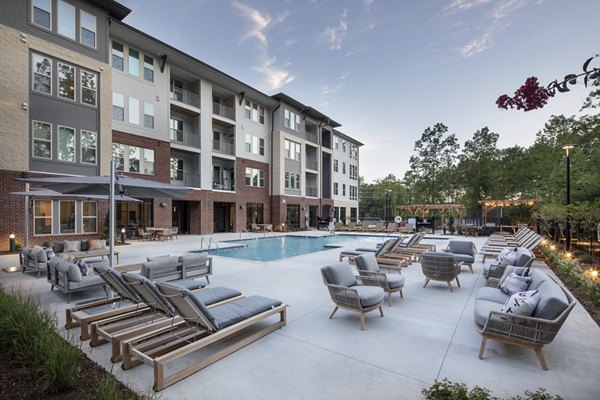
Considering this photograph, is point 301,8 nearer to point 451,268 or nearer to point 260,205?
point 451,268

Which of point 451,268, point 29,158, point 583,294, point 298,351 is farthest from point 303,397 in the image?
point 29,158

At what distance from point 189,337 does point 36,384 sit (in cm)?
145

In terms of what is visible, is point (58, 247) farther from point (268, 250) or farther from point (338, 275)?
point (338, 275)

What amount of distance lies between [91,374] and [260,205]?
888 inches

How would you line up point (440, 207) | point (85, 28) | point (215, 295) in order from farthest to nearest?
1. point (440, 207)
2. point (85, 28)
3. point (215, 295)

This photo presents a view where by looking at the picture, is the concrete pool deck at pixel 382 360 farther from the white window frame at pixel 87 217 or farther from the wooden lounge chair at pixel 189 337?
the white window frame at pixel 87 217

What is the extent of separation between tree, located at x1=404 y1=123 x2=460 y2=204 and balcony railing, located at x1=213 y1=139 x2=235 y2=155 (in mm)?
24065

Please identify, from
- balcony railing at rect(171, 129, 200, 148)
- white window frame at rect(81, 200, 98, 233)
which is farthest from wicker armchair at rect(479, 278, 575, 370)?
balcony railing at rect(171, 129, 200, 148)

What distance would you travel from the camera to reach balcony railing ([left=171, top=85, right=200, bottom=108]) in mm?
19719

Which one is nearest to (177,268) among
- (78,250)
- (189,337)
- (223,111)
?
(189,337)

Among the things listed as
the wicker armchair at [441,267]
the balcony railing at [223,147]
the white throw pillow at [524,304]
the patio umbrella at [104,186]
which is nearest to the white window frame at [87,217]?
the patio umbrella at [104,186]

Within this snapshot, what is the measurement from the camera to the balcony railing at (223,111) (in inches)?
876

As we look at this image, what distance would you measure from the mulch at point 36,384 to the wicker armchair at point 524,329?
395cm

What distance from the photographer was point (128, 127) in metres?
16.5
